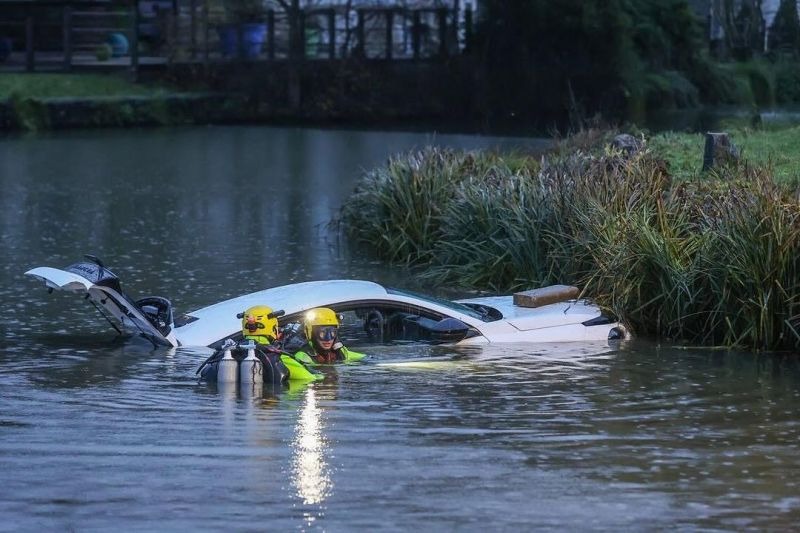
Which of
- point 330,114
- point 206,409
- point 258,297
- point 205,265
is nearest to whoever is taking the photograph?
point 206,409

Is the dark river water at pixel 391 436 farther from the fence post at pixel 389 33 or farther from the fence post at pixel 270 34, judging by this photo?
the fence post at pixel 389 33

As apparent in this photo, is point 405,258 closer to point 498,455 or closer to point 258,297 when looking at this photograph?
point 258,297

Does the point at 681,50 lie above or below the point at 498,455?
above

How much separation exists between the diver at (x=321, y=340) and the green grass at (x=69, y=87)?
105 feet

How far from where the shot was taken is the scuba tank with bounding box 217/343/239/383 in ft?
37.1

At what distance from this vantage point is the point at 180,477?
9.04 meters

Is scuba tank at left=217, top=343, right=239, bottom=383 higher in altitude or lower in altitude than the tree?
lower

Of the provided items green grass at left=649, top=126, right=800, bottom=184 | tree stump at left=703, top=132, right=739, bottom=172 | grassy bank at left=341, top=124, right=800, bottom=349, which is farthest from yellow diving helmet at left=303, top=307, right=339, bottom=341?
tree stump at left=703, top=132, right=739, bottom=172

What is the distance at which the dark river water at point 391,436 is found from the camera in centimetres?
834

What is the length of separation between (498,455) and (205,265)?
1042 cm

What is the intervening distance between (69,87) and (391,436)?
122 feet

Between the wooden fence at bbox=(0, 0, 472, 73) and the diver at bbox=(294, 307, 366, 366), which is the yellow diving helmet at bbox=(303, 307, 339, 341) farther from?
the wooden fence at bbox=(0, 0, 472, 73)

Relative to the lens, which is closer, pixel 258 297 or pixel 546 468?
pixel 546 468

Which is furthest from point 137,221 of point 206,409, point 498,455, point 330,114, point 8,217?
point 330,114
